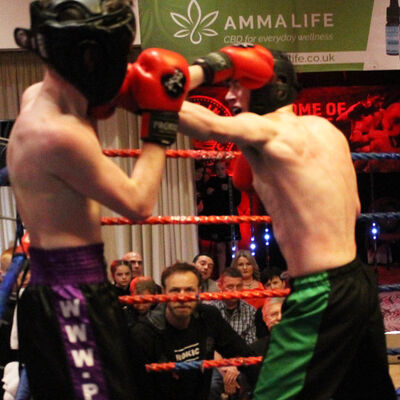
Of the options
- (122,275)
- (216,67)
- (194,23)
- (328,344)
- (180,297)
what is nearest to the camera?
(328,344)

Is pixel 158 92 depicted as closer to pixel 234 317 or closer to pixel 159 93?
pixel 159 93

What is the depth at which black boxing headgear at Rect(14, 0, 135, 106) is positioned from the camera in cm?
134

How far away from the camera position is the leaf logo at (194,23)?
16.4 feet

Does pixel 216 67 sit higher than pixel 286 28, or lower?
lower

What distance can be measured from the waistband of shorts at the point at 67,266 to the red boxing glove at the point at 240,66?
469mm

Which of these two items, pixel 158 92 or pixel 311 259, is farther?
pixel 311 259

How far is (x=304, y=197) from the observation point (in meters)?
1.55

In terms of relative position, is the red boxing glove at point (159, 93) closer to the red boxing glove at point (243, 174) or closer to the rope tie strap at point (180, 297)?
the red boxing glove at point (243, 174)

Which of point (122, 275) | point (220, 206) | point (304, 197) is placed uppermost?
point (304, 197)

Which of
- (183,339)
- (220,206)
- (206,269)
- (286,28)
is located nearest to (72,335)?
(183,339)

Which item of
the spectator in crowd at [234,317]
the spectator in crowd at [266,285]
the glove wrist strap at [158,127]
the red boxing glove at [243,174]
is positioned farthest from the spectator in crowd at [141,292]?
the glove wrist strap at [158,127]

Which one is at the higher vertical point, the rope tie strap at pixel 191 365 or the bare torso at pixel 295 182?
the bare torso at pixel 295 182

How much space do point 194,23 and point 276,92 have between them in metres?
3.46

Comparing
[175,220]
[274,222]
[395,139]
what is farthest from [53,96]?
[395,139]
